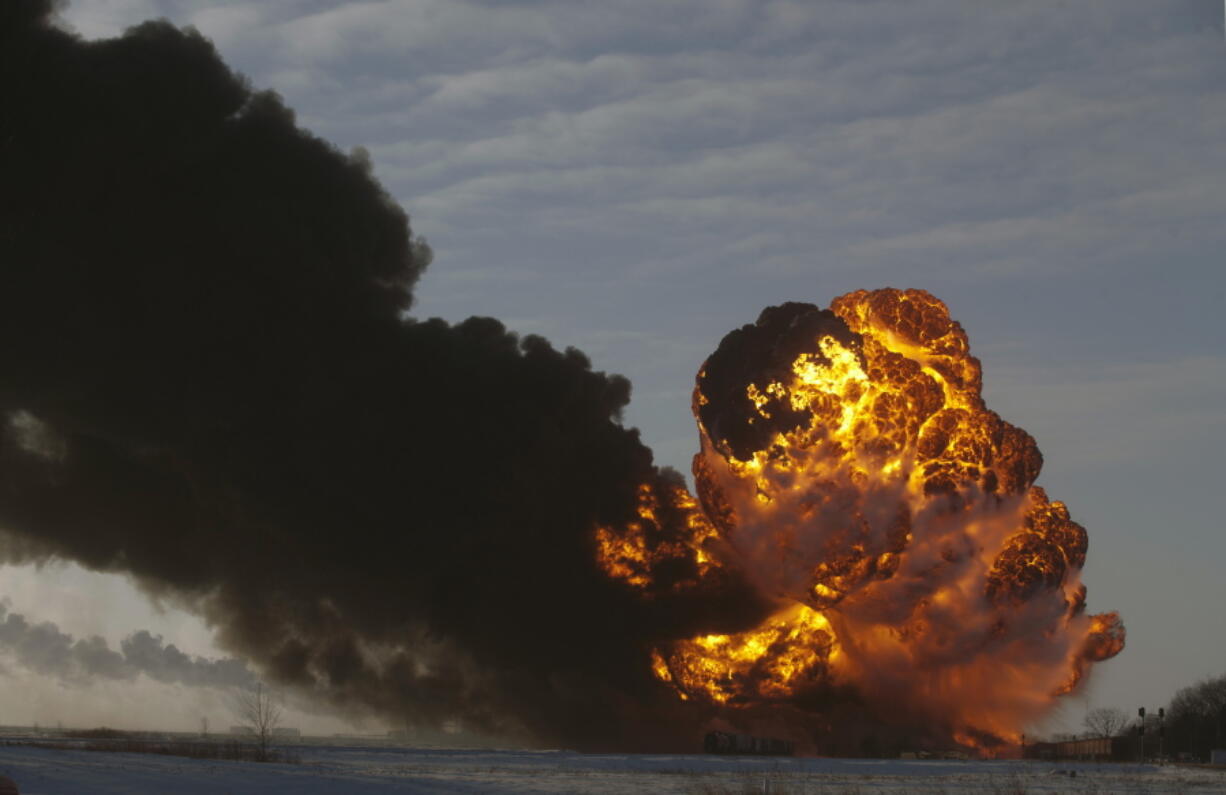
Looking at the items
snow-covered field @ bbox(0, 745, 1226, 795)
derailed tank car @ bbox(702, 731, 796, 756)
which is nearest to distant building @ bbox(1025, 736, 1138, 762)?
snow-covered field @ bbox(0, 745, 1226, 795)

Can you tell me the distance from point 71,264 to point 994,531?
63.4m

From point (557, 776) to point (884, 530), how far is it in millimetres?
30291

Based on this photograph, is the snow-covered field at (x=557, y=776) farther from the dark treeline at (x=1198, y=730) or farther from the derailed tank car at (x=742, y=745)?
the dark treeline at (x=1198, y=730)

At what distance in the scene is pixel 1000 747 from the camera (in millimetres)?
105000

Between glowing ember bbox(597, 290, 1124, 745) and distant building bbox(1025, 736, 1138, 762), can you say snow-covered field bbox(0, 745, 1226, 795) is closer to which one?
glowing ember bbox(597, 290, 1124, 745)

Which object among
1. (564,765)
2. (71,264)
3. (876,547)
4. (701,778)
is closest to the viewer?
(701,778)

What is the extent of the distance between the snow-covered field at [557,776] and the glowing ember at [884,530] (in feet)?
24.5

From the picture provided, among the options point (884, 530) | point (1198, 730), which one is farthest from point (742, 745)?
point (1198, 730)

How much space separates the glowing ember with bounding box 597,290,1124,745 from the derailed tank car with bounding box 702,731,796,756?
7.54 ft

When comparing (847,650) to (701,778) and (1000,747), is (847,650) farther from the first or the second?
(701,778)

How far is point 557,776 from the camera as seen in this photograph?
7731 cm

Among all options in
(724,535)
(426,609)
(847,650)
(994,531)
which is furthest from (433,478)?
(994,531)

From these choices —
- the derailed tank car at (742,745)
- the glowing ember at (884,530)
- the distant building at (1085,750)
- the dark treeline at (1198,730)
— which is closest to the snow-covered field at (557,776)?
the glowing ember at (884,530)

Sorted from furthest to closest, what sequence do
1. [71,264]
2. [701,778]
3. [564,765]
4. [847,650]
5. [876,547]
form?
1. [71,264]
2. [847,650]
3. [876,547]
4. [564,765]
5. [701,778]
